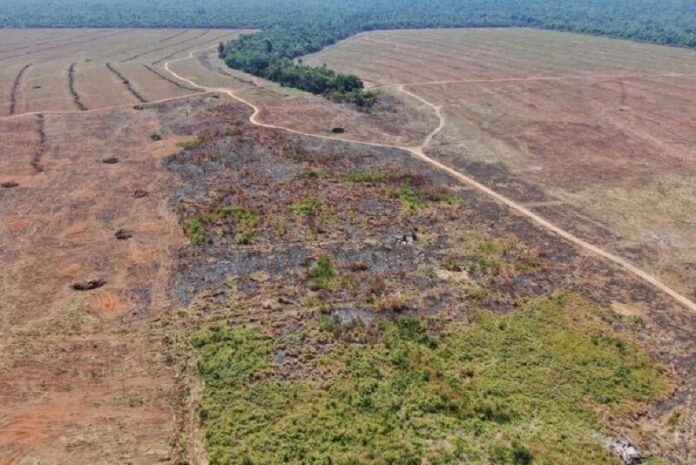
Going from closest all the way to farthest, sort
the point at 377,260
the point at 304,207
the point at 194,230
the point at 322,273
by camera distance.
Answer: the point at 322,273 → the point at 377,260 → the point at 194,230 → the point at 304,207

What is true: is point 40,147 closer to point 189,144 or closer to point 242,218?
point 189,144

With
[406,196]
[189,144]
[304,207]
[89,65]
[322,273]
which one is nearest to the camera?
[322,273]

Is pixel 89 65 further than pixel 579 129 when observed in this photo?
Yes

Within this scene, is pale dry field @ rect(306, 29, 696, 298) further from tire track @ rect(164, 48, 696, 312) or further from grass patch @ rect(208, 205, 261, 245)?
grass patch @ rect(208, 205, 261, 245)


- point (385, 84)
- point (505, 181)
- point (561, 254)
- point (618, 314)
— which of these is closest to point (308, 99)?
point (385, 84)

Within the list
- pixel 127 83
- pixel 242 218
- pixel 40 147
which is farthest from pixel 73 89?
pixel 242 218

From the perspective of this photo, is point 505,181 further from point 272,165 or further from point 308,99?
point 308,99

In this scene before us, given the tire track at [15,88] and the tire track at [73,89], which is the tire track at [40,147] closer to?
the tire track at [73,89]
